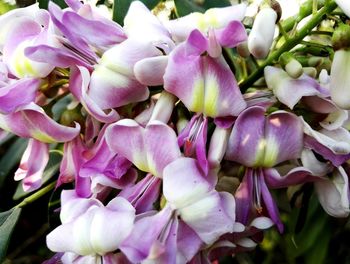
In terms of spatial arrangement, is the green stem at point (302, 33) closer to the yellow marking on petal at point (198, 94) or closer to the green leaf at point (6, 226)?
the yellow marking on petal at point (198, 94)

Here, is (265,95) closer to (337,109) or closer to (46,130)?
(337,109)

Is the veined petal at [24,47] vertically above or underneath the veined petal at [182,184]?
above

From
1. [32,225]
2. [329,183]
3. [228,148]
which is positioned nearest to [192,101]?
[228,148]

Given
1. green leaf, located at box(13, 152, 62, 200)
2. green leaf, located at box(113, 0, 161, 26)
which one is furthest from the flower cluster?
green leaf, located at box(13, 152, 62, 200)

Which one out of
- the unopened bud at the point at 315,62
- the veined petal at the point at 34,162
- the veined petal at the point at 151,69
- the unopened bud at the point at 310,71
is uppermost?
the veined petal at the point at 151,69

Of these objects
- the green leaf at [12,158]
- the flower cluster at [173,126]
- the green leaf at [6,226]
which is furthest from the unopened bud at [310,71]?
the green leaf at [12,158]

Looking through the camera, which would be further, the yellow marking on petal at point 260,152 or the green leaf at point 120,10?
the green leaf at point 120,10

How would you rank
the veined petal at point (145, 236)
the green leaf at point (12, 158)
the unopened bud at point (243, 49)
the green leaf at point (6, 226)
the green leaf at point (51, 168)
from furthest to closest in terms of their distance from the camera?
the green leaf at point (12, 158), the green leaf at point (51, 168), the green leaf at point (6, 226), the unopened bud at point (243, 49), the veined petal at point (145, 236)

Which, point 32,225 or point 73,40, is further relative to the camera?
point 32,225
